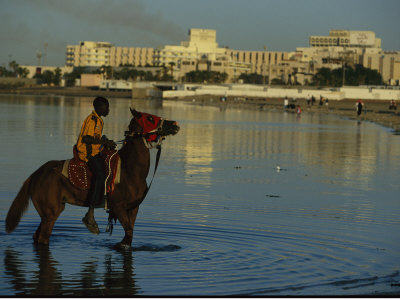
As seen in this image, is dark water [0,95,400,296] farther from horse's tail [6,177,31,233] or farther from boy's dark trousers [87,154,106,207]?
boy's dark trousers [87,154,106,207]

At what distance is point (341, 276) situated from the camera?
31.5 feet

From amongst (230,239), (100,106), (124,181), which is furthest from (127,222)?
(230,239)

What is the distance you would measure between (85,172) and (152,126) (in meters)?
1.03

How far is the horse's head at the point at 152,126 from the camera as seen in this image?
1042cm

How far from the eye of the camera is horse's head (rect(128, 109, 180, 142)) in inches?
410

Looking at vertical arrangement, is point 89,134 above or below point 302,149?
above

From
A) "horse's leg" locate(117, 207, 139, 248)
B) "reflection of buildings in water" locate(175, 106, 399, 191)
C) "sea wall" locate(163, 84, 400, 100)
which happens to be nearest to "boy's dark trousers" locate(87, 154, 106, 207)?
"horse's leg" locate(117, 207, 139, 248)

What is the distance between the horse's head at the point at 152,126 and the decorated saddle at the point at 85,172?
50 centimetres

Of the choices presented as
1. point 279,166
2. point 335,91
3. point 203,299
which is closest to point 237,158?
point 279,166

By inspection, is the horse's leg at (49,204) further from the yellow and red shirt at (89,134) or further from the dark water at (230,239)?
the yellow and red shirt at (89,134)

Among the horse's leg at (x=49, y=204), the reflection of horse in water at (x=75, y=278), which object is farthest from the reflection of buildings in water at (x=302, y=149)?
the reflection of horse in water at (x=75, y=278)

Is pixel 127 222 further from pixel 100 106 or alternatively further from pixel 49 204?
pixel 100 106

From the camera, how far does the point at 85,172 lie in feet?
34.2

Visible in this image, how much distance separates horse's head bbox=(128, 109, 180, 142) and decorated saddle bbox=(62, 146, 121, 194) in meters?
0.50
